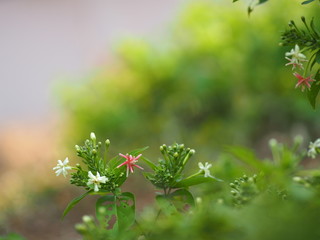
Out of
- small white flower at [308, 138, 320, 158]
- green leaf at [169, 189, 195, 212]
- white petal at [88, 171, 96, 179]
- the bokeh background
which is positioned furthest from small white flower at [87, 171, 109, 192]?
the bokeh background

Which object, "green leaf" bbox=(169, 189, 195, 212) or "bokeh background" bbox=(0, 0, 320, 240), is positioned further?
"bokeh background" bbox=(0, 0, 320, 240)

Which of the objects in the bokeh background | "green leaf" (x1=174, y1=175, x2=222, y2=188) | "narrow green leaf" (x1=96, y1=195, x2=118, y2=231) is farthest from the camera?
the bokeh background

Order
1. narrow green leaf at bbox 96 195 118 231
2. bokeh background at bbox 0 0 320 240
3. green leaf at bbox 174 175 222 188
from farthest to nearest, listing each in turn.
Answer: bokeh background at bbox 0 0 320 240, green leaf at bbox 174 175 222 188, narrow green leaf at bbox 96 195 118 231

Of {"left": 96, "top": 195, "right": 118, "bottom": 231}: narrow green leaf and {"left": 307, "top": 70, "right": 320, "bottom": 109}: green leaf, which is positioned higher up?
{"left": 307, "top": 70, "right": 320, "bottom": 109}: green leaf

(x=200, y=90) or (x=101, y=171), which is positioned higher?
(x=200, y=90)

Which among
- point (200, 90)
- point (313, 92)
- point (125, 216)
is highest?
point (200, 90)

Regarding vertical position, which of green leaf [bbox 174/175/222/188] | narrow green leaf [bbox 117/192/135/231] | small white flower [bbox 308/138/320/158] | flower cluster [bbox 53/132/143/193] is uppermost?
flower cluster [bbox 53/132/143/193]

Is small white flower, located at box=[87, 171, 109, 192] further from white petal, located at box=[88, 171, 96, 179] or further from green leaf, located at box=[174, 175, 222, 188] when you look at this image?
green leaf, located at box=[174, 175, 222, 188]

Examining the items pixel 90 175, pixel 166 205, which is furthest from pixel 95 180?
pixel 166 205

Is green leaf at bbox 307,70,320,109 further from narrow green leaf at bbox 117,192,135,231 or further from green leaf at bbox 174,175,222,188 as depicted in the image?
narrow green leaf at bbox 117,192,135,231

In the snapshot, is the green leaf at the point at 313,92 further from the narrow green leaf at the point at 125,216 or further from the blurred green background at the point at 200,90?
the blurred green background at the point at 200,90

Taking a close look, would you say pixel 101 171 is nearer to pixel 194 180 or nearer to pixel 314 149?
pixel 194 180
